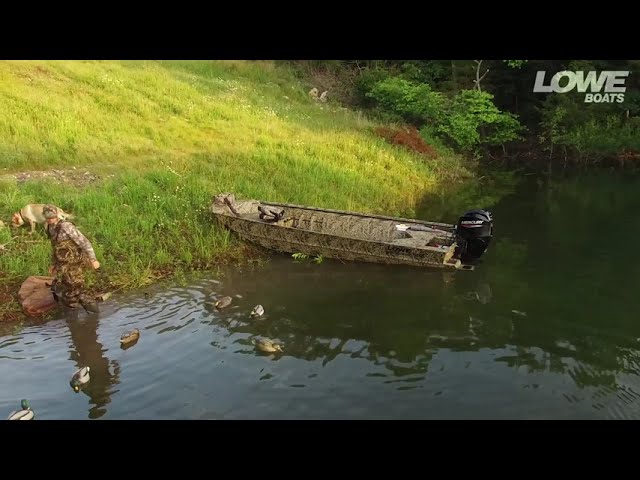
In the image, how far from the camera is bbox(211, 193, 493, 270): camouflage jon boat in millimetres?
11711

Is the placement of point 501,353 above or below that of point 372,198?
below

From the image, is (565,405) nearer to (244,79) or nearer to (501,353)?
(501,353)

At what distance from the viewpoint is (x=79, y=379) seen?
7750mm

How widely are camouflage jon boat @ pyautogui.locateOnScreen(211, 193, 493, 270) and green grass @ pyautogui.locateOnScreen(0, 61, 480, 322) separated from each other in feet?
2.70

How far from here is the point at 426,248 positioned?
1168 centimetres

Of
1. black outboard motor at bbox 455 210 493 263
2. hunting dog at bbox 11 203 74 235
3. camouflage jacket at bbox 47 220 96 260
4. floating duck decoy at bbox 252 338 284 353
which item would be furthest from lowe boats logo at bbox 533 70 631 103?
camouflage jacket at bbox 47 220 96 260

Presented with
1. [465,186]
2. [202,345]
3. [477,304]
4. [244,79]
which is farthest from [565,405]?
[244,79]

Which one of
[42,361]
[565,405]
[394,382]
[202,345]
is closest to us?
[565,405]

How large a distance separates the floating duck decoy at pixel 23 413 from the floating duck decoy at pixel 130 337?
2.08 m

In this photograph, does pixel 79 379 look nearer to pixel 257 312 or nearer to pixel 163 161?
pixel 257 312

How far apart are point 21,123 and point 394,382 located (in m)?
16.1

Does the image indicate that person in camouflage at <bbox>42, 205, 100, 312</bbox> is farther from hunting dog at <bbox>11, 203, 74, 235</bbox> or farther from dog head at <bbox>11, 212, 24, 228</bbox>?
dog head at <bbox>11, 212, 24, 228</bbox>

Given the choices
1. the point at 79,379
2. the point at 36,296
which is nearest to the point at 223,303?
the point at 79,379

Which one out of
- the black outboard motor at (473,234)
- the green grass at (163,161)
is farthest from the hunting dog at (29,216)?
the black outboard motor at (473,234)
